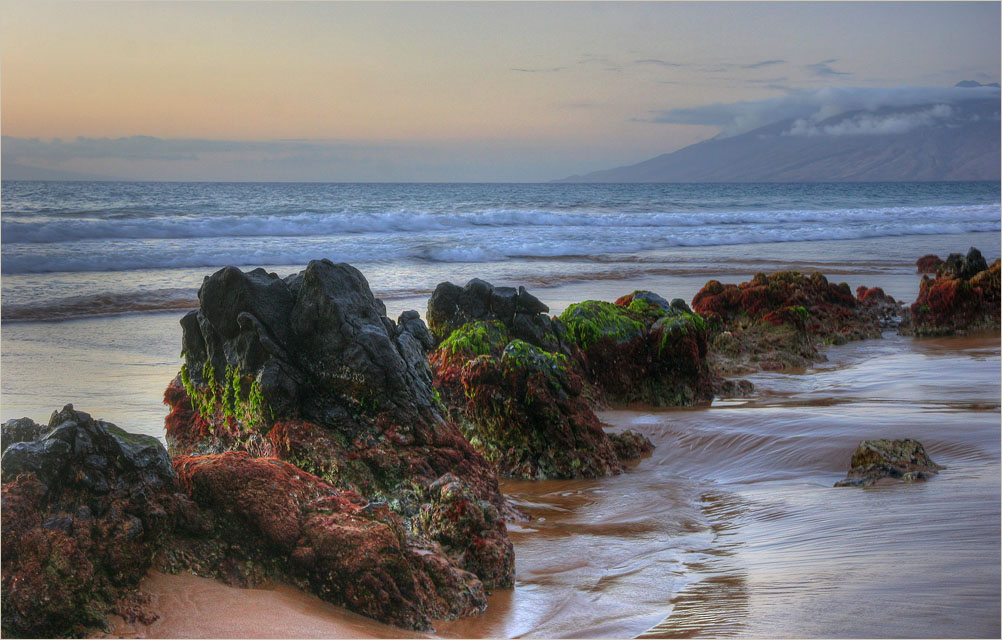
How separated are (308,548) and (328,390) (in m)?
1.55

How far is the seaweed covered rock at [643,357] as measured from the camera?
8148mm

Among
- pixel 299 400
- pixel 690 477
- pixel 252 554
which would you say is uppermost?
pixel 299 400

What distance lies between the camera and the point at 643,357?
832 centimetres

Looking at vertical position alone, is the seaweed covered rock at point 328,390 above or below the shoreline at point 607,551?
above

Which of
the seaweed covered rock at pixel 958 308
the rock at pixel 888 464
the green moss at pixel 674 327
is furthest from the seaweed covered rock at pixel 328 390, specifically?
the seaweed covered rock at pixel 958 308

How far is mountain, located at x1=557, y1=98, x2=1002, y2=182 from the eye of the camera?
15800cm

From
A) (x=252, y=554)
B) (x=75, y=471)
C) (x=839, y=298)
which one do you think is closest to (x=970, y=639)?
(x=252, y=554)

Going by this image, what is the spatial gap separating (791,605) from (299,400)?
8.77 feet

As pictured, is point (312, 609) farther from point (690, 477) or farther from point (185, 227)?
point (185, 227)

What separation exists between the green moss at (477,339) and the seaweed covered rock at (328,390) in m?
1.98

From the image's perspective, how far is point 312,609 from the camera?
3045 millimetres

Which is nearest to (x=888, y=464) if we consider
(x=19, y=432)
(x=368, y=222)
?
(x=19, y=432)

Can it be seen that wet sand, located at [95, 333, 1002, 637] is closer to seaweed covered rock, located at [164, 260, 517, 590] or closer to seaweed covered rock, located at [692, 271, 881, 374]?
seaweed covered rock, located at [164, 260, 517, 590]

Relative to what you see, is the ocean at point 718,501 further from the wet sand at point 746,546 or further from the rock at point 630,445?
the rock at point 630,445
